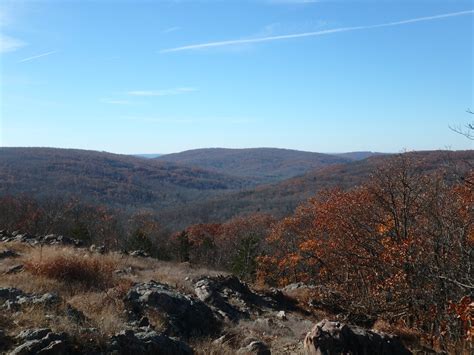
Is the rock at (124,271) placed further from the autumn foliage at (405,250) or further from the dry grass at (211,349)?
the autumn foliage at (405,250)

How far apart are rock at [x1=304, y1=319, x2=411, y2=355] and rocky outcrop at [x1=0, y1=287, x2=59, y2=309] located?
449cm

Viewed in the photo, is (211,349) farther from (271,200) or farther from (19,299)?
(271,200)

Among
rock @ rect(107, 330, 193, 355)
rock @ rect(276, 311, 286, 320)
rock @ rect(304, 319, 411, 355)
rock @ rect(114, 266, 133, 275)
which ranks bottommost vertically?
rock @ rect(276, 311, 286, 320)

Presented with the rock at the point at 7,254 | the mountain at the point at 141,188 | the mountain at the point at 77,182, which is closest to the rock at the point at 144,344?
the rock at the point at 7,254

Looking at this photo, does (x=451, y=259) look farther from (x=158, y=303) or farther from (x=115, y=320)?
(x=115, y=320)

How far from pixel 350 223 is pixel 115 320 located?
50.1 feet

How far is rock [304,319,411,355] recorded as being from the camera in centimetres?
717

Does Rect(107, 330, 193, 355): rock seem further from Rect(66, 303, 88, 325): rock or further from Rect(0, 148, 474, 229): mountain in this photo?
Rect(0, 148, 474, 229): mountain

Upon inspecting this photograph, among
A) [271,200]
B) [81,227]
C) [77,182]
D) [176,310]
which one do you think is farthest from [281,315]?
[77,182]

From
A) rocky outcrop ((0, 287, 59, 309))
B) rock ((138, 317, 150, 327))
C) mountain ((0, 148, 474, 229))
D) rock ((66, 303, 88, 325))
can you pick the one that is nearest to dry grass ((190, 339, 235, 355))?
rock ((138, 317, 150, 327))

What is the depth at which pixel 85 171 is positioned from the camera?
582ft

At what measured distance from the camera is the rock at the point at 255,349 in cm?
759

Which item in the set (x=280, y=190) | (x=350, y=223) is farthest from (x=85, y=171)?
(x=350, y=223)

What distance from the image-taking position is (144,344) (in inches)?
251
